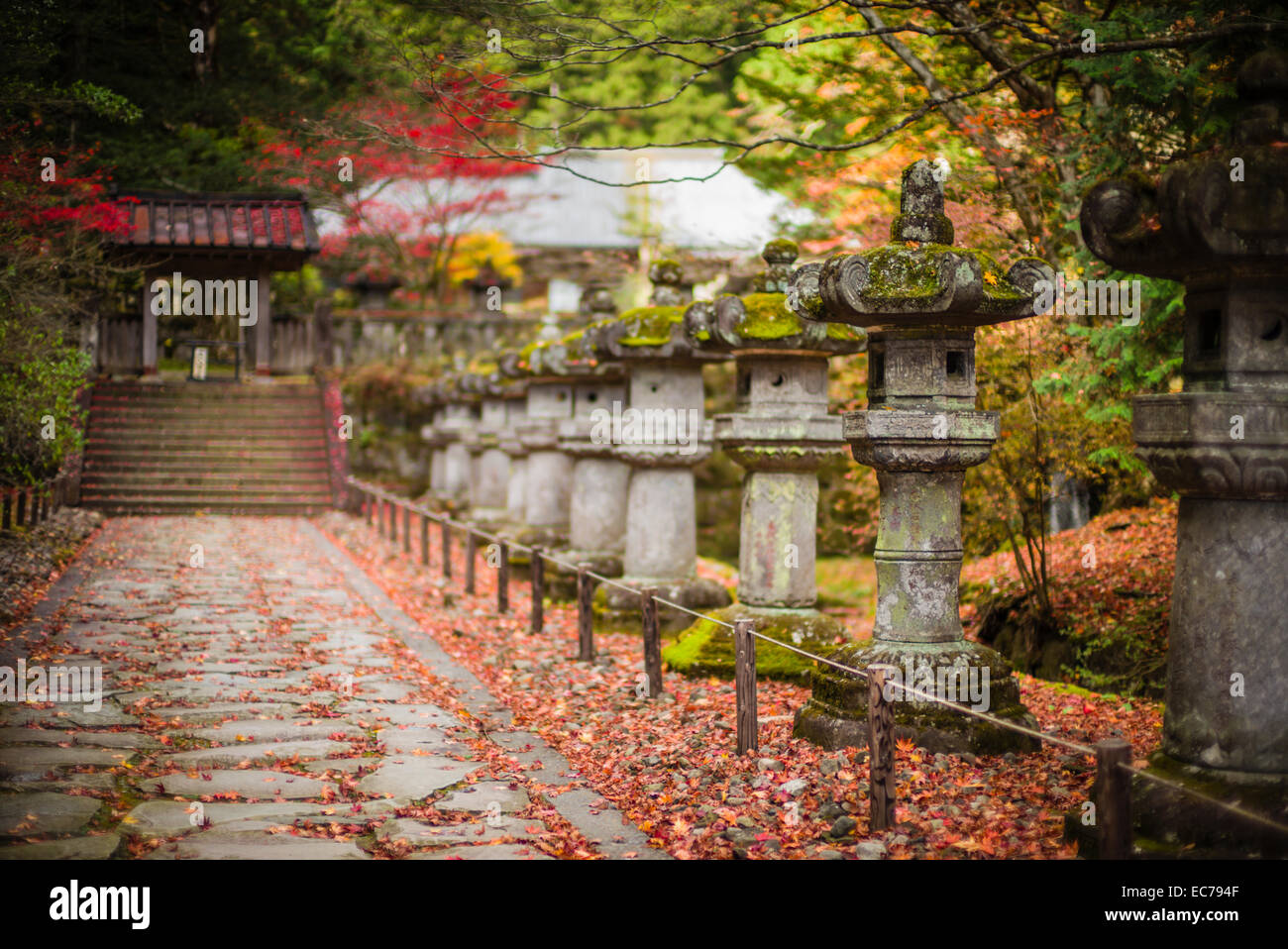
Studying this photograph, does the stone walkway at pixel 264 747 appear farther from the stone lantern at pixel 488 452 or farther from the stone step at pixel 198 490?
the stone step at pixel 198 490

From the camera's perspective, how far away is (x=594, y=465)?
45.2 ft

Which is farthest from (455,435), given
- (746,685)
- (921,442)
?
(921,442)

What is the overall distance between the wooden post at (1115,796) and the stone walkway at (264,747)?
6.56 feet

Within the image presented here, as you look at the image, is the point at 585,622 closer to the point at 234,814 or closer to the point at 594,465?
the point at 594,465

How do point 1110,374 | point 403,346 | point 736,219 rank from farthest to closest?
1. point 736,219
2. point 403,346
3. point 1110,374

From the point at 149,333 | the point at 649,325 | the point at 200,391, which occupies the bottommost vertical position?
the point at 200,391

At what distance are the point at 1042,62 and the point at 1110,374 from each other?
323 cm

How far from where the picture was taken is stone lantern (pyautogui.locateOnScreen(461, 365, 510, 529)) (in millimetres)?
18609

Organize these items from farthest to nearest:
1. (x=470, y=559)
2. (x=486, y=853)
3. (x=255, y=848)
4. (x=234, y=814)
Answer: (x=470, y=559) < (x=234, y=814) < (x=486, y=853) < (x=255, y=848)

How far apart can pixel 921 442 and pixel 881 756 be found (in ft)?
6.23

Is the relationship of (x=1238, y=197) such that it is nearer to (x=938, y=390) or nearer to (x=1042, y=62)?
(x=938, y=390)

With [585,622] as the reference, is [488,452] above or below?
above

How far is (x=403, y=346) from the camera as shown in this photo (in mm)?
28703
